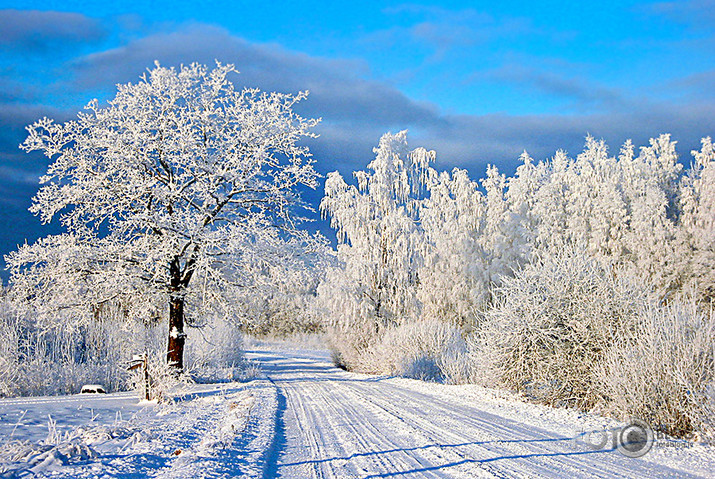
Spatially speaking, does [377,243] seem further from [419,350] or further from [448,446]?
[448,446]

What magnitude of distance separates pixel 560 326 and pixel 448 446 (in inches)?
239

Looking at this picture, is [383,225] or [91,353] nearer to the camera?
[91,353]

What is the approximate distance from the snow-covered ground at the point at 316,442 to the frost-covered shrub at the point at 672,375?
1.86 feet

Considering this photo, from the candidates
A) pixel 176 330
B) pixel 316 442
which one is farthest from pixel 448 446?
A: pixel 176 330

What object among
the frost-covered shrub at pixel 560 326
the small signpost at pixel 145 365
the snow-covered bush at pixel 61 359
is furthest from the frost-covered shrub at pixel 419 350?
the snow-covered bush at pixel 61 359

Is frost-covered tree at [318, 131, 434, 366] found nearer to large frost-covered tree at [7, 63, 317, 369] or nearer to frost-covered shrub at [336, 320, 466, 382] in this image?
frost-covered shrub at [336, 320, 466, 382]

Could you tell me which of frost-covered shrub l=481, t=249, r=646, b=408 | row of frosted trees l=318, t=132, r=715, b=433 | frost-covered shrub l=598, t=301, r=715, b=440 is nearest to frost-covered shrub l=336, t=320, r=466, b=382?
row of frosted trees l=318, t=132, r=715, b=433

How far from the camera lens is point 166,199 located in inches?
502

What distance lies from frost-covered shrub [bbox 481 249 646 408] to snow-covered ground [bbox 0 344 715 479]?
136cm

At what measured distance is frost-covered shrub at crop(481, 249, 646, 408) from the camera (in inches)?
408

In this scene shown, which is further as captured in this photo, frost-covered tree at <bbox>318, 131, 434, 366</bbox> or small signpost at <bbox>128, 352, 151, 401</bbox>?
frost-covered tree at <bbox>318, 131, 434, 366</bbox>

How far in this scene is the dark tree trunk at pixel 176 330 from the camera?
13242 millimetres

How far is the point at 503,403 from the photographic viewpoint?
10.4 metres

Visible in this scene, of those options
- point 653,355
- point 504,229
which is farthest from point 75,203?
point 504,229
